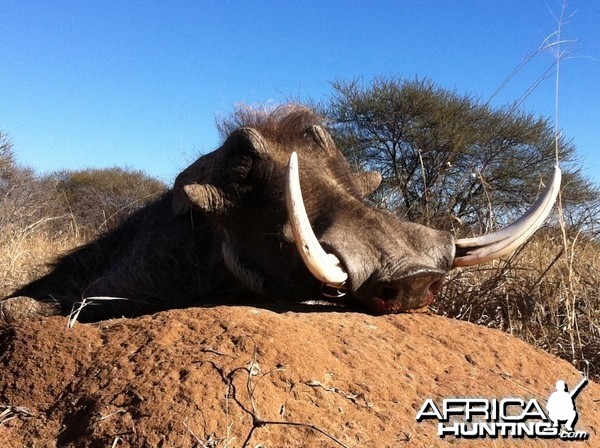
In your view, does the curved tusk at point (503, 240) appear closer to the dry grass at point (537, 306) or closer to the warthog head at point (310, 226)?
the warthog head at point (310, 226)

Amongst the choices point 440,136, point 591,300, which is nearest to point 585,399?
point 591,300

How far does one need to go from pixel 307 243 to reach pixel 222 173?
43.0 inches

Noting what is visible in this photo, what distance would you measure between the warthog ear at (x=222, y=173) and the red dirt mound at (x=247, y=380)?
1006 millimetres

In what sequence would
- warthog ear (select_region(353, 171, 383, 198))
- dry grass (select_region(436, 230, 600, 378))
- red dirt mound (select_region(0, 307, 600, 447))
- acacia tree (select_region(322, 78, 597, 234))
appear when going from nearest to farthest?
red dirt mound (select_region(0, 307, 600, 447)) < dry grass (select_region(436, 230, 600, 378)) < warthog ear (select_region(353, 171, 383, 198)) < acacia tree (select_region(322, 78, 597, 234))

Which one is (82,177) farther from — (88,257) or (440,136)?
(88,257)

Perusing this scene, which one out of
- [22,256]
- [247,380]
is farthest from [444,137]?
[247,380]

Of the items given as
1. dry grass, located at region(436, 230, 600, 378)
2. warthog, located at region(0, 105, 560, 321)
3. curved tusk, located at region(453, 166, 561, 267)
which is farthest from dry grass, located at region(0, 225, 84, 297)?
curved tusk, located at region(453, 166, 561, 267)

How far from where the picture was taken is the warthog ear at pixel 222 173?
3562mm

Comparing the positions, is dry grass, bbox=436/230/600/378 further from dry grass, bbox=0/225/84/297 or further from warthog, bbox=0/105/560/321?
dry grass, bbox=0/225/84/297

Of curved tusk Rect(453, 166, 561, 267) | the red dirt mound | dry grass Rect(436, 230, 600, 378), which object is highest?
curved tusk Rect(453, 166, 561, 267)

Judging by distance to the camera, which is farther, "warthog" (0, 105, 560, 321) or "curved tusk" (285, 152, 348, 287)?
"warthog" (0, 105, 560, 321)

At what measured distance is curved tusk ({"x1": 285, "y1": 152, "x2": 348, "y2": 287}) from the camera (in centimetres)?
272

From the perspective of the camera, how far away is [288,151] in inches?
148

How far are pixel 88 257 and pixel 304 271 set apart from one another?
1.80 metres
